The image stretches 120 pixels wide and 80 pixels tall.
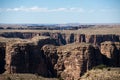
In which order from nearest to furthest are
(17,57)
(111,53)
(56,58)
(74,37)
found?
(17,57) → (111,53) → (56,58) → (74,37)

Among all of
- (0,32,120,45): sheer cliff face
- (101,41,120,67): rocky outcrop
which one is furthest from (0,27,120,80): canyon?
(0,32,120,45): sheer cliff face

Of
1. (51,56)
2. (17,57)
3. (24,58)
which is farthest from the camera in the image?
(51,56)

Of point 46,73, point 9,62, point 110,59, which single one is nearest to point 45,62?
point 46,73

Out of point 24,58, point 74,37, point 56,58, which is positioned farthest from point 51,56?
point 74,37

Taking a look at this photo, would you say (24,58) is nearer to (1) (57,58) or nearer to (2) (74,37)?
(1) (57,58)

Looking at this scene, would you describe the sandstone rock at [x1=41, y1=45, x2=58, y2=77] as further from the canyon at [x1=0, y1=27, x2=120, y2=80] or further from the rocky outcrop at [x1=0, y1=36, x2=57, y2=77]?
the rocky outcrop at [x1=0, y1=36, x2=57, y2=77]

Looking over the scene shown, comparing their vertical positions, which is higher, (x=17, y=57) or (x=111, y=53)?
(x=111, y=53)

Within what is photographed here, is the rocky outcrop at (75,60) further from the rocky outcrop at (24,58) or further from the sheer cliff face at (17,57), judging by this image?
the sheer cliff face at (17,57)

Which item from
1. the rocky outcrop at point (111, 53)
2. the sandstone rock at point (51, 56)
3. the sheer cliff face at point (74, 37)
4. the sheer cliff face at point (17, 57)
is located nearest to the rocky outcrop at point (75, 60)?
the sandstone rock at point (51, 56)
